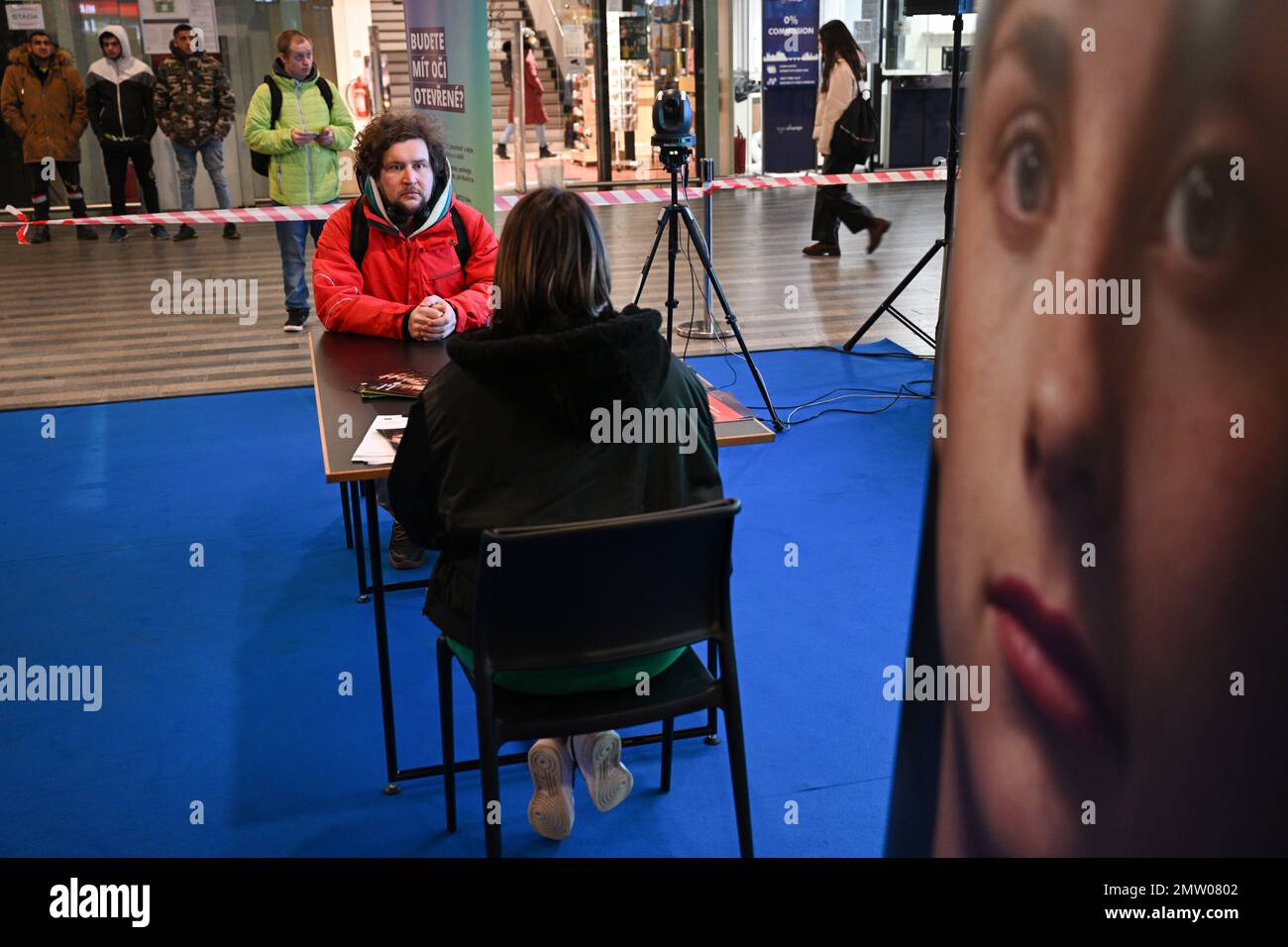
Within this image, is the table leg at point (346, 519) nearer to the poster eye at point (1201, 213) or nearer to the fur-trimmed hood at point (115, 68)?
the poster eye at point (1201, 213)

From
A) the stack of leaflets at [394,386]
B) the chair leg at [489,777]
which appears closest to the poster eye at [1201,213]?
the chair leg at [489,777]

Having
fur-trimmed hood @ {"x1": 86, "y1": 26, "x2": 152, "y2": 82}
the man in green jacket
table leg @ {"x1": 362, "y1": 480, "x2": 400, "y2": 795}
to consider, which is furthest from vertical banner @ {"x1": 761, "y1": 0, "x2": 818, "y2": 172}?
table leg @ {"x1": 362, "y1": 480, "x2": 400, "y2": 795}

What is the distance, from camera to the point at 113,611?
3.51 m

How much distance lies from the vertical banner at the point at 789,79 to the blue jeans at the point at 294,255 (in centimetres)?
692

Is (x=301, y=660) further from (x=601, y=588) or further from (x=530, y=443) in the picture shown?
(x=601, y=588)

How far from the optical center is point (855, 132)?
8.39 m

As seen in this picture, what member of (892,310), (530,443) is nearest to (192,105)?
(892,310)

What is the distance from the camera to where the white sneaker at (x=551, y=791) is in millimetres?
2385

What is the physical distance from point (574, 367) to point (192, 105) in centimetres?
873

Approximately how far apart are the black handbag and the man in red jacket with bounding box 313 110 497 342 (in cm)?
530

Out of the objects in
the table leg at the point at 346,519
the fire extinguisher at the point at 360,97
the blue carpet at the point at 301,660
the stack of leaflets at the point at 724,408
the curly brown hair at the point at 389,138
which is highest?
the fire extinguisher at the point at 360,97

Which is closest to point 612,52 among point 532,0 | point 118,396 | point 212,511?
point 532,0

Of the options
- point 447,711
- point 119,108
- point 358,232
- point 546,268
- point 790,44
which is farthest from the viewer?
point 790,44
